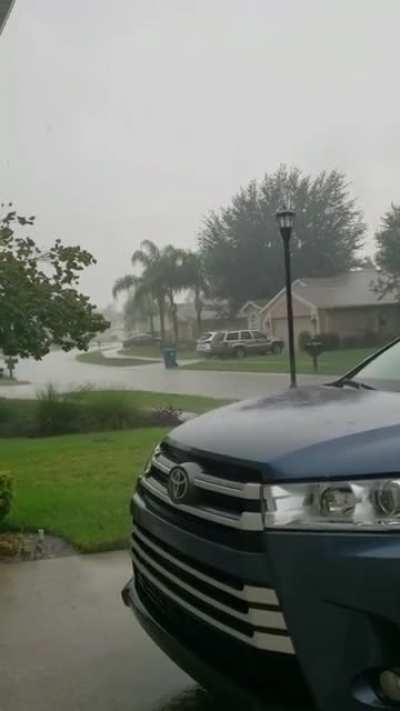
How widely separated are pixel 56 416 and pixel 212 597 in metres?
12.0

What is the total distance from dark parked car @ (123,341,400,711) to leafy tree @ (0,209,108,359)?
10665mm

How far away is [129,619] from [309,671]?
2118 millimetres

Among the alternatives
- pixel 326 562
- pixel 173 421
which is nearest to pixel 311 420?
pixel 326 562

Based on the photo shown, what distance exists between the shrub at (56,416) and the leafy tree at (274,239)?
3896 centimetres

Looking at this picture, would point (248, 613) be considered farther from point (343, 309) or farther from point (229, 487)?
point (343, 309)

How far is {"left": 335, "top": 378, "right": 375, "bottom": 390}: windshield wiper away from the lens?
3330 millimetres

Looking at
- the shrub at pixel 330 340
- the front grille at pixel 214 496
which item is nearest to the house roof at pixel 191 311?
the shrub at pixel 330 340

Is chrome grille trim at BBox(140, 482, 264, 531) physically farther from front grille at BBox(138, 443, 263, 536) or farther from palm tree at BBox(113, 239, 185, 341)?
palm tree at BBox(113, 239, 185, 341)

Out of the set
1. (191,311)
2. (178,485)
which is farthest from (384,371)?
(191,311)

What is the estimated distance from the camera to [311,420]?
2.53 meters

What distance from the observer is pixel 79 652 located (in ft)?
11.4

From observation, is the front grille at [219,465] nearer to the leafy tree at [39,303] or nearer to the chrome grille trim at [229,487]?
the chrome grille trim at [229,487]

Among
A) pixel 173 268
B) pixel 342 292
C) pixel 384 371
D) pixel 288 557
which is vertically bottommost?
pixel 288 557

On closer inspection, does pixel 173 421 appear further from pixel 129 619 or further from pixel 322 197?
pixel 322 197
